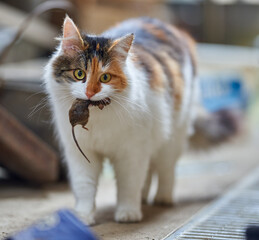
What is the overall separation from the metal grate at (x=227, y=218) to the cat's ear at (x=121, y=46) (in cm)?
93

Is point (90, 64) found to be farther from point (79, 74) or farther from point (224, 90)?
point (224, 90)

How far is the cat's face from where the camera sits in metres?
2.28

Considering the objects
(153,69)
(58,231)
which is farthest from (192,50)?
(58,231)

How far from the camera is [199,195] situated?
12.7 ft

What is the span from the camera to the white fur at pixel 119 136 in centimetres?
249

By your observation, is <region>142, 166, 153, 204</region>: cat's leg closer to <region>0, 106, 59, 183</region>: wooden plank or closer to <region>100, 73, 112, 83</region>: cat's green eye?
<region>0, 106, 59, 183</region>: wooden plank

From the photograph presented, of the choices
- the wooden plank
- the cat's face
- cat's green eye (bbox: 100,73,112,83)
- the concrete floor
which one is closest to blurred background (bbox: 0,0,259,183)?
the wooden plank

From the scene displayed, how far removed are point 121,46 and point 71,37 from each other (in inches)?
10.0

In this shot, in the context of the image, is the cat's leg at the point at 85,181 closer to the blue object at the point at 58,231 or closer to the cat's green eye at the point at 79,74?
the cat's green eye at the point at 79,74

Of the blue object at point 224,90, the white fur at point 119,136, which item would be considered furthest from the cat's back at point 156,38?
the blue object at point 224,90

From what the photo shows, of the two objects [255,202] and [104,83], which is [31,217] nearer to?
[104,83]

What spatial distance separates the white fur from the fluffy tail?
3.88 feet

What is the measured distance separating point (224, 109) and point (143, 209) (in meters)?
1.74

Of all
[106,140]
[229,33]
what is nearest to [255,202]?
[106,140]
